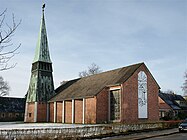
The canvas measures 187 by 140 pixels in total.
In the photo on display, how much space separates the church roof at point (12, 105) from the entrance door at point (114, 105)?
30270 mm

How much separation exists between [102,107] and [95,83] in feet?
20.5

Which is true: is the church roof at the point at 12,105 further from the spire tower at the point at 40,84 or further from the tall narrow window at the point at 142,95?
the tall narrow window at the point at 142,95

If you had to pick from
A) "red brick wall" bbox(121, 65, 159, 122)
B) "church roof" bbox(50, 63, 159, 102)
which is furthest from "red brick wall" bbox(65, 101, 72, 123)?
"red brick wall" bbox(121, 65, 159, 122)

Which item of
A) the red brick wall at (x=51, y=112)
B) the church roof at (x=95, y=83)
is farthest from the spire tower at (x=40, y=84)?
the church roof at (x=95, y=83)

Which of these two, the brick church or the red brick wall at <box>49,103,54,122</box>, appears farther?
the red brick wall at <box>49,103,54,122</box>

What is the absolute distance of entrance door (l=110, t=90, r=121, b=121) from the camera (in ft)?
125

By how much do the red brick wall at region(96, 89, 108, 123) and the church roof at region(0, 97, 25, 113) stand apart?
29585 millimetres

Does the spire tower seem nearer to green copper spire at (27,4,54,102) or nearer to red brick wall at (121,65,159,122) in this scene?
green copper spire at (27,4,54,102)

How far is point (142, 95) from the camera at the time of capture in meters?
39.5

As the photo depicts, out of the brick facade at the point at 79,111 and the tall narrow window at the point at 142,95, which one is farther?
the brick facade at the point at 79,111

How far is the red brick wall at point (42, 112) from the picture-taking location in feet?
167

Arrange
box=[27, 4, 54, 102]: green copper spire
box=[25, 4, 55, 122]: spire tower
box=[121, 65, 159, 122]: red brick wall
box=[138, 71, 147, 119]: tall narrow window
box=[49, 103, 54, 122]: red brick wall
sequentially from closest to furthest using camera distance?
box=[121, 65, 159, 122]: red brick wall < box=[138, 71, 147, 119]: tall narrow window < box=[49, 103, 54, 122]: red brick wall < box=[25, 4, 55, 122]: spire tower < box=[27, 4, 54, 102]: green copper spire

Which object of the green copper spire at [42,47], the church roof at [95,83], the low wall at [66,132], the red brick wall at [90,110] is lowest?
the low wall at [66,132]

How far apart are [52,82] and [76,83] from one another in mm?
6001
